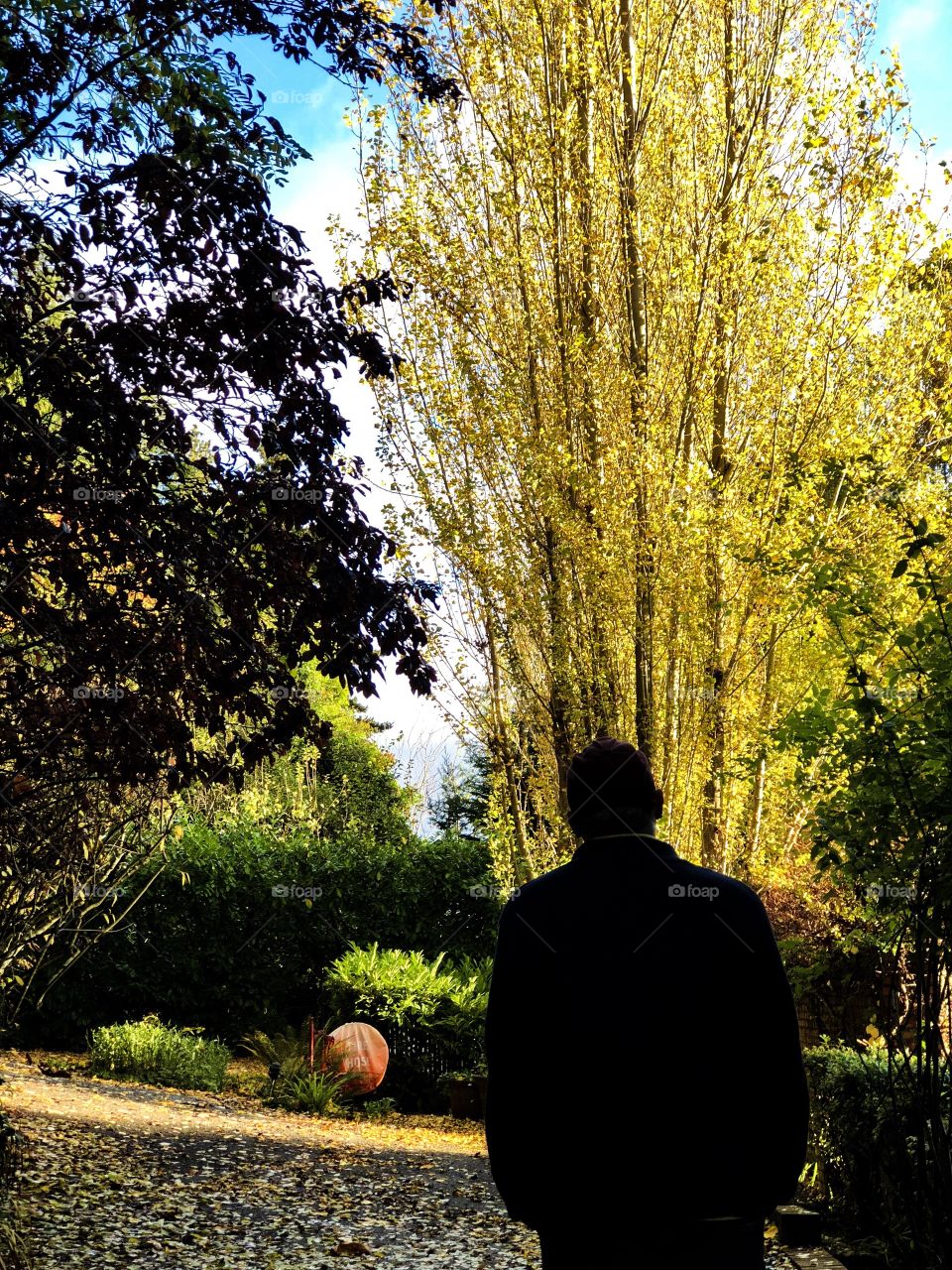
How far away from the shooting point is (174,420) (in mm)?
5258

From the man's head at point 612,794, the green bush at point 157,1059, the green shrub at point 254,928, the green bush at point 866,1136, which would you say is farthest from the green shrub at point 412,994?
the man's head at point 612,794

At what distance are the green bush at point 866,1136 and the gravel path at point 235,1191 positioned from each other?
54cm

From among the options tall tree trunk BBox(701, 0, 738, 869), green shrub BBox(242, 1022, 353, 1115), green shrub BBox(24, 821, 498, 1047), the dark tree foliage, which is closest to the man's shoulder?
the dark tree foliage

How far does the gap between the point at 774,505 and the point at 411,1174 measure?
5.13 m

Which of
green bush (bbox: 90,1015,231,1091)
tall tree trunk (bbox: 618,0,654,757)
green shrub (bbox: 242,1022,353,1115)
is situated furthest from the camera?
green bush (bbox: 90,1015,231,1091)

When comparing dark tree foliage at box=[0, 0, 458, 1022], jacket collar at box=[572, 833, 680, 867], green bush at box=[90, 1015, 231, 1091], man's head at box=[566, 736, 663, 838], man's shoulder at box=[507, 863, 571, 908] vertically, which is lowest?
green bush at box=[90, 1015, 231, 1091]

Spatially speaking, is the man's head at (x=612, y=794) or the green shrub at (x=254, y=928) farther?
the green shrub at (x=254, y=928)

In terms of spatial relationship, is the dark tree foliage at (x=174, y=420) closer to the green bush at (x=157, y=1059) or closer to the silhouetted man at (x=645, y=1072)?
the silhouetted man at (x=645, y=1072)

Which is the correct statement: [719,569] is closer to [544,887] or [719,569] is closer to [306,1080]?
[544,887]

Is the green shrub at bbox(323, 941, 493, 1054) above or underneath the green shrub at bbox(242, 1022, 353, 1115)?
above

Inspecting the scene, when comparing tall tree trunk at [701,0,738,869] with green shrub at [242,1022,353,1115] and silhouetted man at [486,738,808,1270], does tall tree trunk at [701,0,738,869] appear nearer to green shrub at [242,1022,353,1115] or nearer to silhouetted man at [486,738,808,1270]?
green shrub at [242,1022,353,1115]

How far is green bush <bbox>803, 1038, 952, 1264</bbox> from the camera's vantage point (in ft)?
16.2

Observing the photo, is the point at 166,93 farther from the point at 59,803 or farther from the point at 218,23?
the point at 59,803

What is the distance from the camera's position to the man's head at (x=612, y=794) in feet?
7.07
